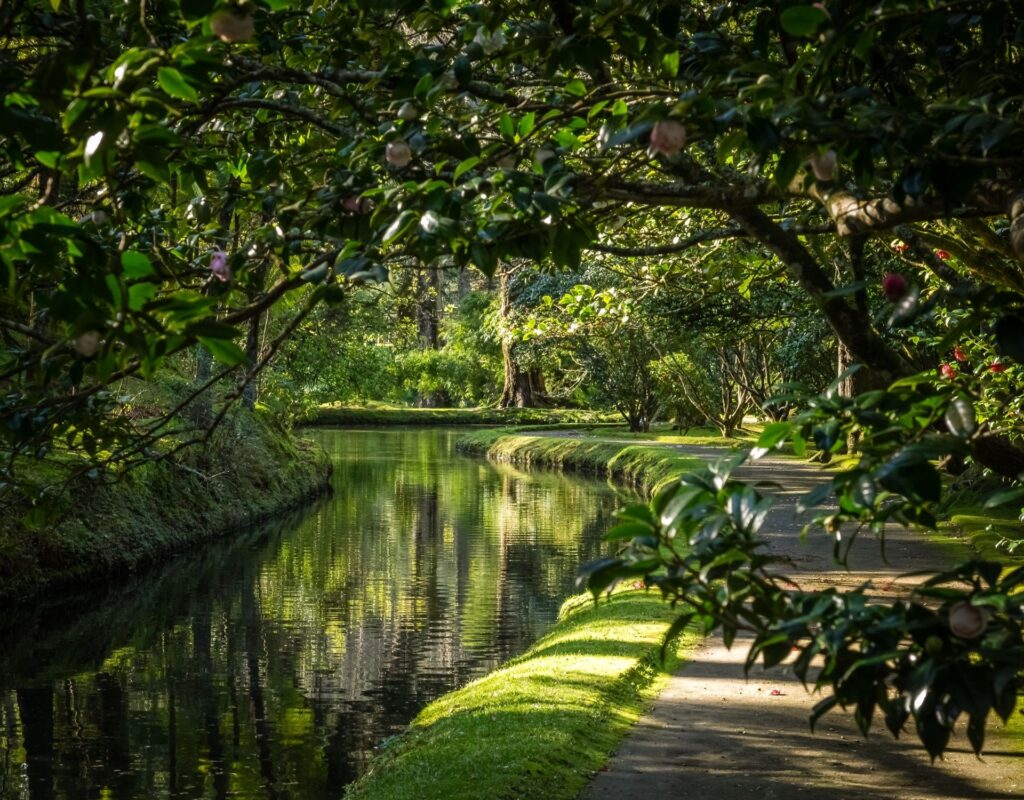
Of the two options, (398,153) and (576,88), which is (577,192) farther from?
(398,153)

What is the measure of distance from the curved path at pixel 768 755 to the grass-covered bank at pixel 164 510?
5.15 metres

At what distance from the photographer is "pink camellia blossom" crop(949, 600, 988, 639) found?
2.30 m

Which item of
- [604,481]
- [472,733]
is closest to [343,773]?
[472,733]

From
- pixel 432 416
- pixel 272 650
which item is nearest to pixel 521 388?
pixel 432 416

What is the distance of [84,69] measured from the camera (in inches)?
106

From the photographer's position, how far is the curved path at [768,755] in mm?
6518

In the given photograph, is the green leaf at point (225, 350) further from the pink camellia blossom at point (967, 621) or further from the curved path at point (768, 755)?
the curved path at point (768, 755)

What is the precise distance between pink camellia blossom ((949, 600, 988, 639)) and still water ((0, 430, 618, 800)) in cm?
698

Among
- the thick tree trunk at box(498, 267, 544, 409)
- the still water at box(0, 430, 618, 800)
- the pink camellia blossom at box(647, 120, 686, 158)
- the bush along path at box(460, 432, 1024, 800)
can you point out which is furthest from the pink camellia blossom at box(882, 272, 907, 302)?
the thick tree trunk at box(498, 267, 544, 409)

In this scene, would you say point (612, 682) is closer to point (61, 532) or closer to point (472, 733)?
point (472, 733)

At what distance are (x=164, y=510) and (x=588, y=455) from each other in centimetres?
1654

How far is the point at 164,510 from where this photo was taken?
66.4 ft

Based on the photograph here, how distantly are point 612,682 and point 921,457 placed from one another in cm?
676

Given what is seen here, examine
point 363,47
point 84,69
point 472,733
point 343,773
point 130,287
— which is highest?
point 363,47
